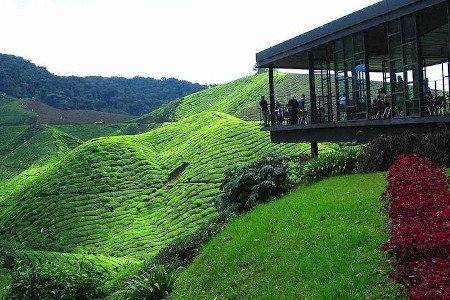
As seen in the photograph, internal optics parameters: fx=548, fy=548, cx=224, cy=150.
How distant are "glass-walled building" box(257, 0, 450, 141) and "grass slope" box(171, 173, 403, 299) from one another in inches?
132

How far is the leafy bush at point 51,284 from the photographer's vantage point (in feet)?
50.5

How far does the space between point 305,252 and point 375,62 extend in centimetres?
1875

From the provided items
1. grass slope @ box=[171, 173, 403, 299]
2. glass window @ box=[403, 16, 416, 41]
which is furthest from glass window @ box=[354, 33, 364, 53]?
grass slope @ box=[171, 173, 403, 299]

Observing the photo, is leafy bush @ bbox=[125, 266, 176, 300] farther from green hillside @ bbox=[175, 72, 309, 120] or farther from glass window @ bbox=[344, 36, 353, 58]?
green hillside @ bbox=[175, 72, 309, 120]

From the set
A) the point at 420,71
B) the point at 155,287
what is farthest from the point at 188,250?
the point at 420,71

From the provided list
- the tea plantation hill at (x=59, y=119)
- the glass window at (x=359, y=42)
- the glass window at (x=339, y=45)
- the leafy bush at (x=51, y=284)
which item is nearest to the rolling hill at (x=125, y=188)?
the leafy bush at (x=51, y=284)

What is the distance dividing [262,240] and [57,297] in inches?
291

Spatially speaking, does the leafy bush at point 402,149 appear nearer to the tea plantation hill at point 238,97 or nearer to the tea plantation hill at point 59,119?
the tea plantation hill at point 238,97

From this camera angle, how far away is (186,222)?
39.0 meters

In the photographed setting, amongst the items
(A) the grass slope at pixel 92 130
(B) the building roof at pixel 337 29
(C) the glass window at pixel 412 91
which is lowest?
(A) the grass slope at pixel 92 130

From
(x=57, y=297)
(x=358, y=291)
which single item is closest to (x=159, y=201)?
(x=57, y=297)

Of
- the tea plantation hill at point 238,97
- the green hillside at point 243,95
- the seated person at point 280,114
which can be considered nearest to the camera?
the seated person at point 280,114

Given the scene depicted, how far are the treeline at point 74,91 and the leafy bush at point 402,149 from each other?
10685cm

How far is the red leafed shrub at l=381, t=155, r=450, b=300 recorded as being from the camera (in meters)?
4.62
